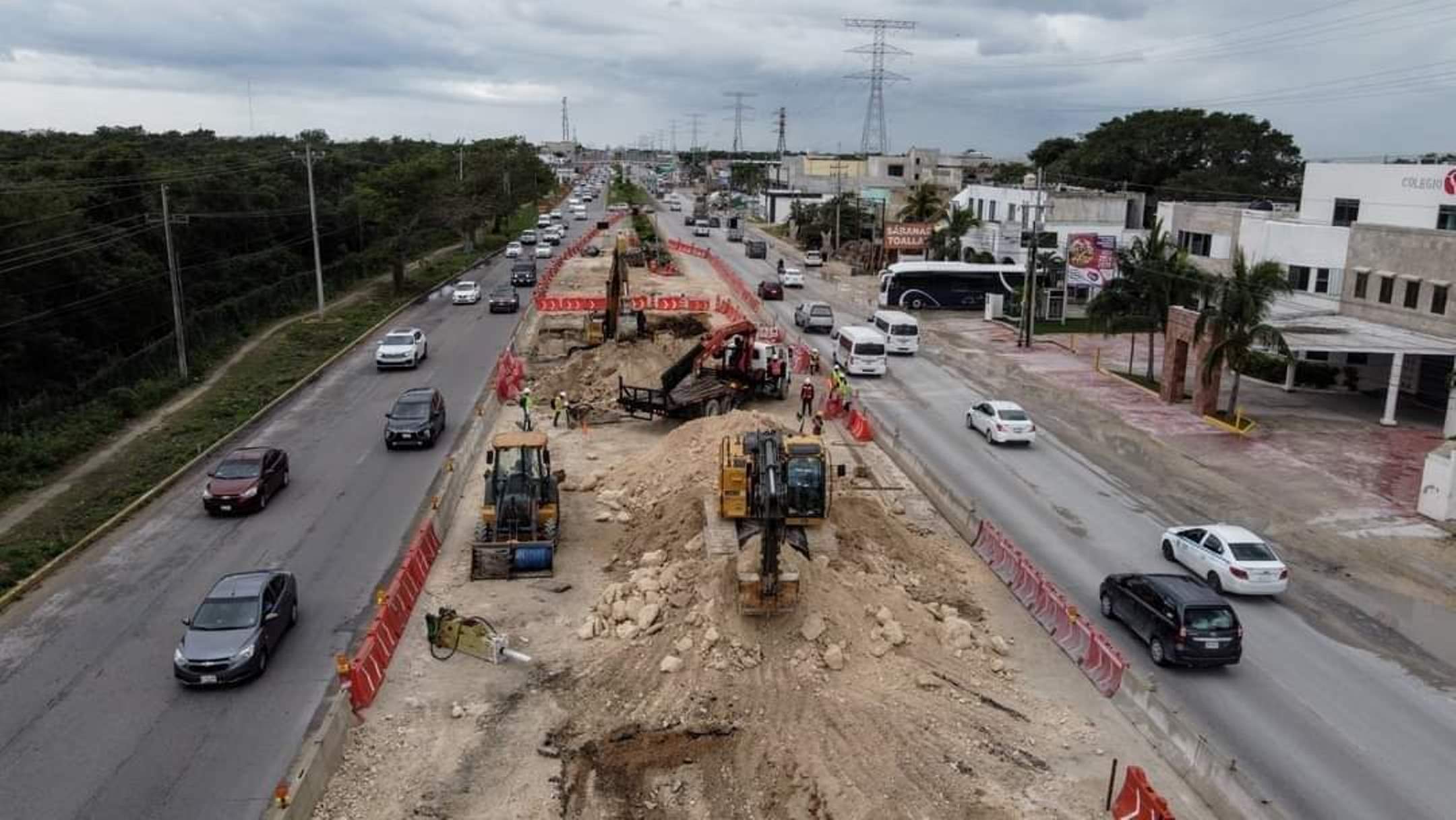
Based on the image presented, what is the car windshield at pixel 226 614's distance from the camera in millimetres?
19031

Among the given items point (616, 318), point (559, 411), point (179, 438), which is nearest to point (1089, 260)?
point (616, 318)

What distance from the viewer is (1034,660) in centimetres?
1992

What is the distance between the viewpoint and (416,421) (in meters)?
34.1

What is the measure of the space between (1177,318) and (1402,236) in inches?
387

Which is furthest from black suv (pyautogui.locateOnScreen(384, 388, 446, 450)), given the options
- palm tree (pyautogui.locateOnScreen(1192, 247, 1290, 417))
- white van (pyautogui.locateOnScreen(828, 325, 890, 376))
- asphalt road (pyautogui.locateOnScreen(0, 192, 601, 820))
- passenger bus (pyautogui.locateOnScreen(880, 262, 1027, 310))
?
passenger bus (pyautogui.locateOnScreen(880, 262, 1027, 310))

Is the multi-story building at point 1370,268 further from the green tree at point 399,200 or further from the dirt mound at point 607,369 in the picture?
the green tree at point 399,200

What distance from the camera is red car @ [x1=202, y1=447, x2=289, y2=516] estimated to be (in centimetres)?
2767

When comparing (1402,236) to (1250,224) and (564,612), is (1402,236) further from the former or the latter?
(564,612)

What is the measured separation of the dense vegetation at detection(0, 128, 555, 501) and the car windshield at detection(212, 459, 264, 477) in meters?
7.23

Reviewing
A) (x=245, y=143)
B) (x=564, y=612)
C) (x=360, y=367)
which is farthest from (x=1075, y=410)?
(x=245, y=143)

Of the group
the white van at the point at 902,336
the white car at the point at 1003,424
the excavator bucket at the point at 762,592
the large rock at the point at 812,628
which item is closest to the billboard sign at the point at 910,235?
the white van at the point at 902,336

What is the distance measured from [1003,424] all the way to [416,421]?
1874cm

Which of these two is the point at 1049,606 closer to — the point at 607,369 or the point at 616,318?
the point at 607,369

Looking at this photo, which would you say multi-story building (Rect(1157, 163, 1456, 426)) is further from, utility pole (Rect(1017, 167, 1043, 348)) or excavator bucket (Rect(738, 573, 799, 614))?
excavator bucket (Rect(738, 573, 799, 614))
